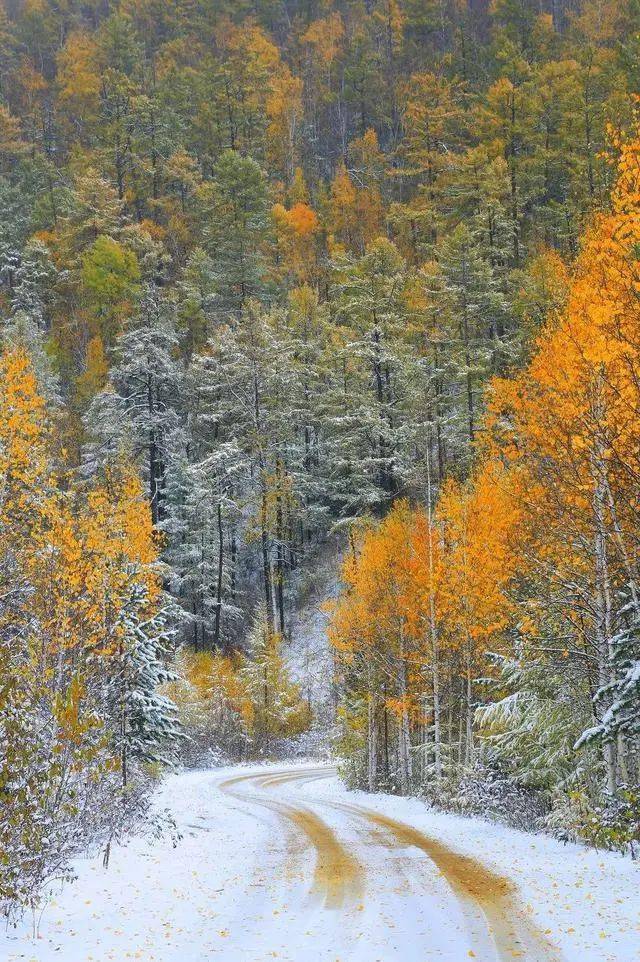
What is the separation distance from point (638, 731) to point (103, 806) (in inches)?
299

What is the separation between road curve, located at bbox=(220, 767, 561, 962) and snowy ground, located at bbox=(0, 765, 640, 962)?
0.03 metres

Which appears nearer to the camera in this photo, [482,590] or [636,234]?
[636,234]

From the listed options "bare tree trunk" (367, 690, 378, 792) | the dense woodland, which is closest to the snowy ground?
the dense woodland

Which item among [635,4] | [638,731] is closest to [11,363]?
[638,731]

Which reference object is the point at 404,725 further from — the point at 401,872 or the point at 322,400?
the point at 322,400

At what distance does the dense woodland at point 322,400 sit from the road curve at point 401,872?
217 centimetres

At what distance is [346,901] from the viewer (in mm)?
9094

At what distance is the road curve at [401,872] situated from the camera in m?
7.21

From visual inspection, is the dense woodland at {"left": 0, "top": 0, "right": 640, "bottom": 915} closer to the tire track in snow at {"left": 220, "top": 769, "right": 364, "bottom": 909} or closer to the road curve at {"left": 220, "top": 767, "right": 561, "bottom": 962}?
the road curve at {"left": 220, "top": 767, "right": 561, "bottom": 962}

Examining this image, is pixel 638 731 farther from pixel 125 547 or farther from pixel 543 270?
pixel 543 270

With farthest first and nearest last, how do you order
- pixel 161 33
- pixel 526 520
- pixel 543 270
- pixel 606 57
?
1. pixel 161 33
2. pixel 606 57
3. pixel 543 270
4. pixel 526 520

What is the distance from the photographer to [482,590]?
18.1 m

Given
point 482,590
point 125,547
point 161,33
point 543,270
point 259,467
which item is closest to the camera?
point 125,547

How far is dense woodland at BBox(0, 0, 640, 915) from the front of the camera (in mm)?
12078
